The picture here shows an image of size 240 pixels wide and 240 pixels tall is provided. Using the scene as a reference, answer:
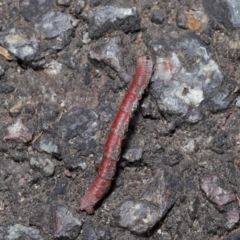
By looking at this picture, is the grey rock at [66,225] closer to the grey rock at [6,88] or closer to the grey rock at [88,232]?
the grey rock at [88,232]

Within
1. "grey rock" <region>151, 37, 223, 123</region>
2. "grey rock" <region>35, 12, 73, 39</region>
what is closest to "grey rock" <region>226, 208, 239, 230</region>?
"grey rock" <region>151, 37, 223, 123</region>

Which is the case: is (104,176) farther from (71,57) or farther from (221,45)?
(221,45)

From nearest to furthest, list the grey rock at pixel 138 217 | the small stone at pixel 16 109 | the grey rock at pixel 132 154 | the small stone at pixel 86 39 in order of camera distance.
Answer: the grey rock at pixel 138 217 < the grey rock at pixel 132 154 < the small stone at pixel 16 109 < the small stone at pixel 86 39

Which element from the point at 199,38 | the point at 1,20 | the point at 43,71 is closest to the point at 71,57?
the point at 43,71

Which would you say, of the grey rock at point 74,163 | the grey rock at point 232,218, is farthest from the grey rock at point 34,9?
the grey rock at point 232,218

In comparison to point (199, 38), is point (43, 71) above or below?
below

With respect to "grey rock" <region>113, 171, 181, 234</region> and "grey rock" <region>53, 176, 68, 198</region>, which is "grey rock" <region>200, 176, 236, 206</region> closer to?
"grey rock" <region>113, 171, 181, 234</region>

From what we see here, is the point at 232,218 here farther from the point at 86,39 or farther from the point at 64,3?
the point at 64,3
